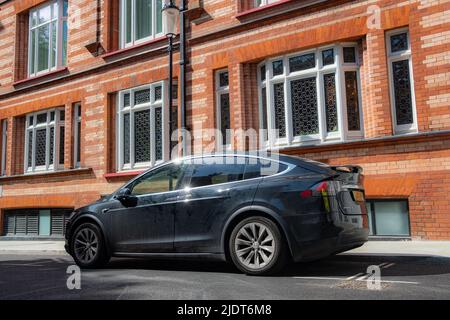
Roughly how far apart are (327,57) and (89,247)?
266 inches

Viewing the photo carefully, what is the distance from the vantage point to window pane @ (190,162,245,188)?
5.88 metres

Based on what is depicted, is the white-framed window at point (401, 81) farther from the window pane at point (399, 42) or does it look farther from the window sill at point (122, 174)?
the window sill at point (122, 174)

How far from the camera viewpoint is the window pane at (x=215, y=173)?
232 inches

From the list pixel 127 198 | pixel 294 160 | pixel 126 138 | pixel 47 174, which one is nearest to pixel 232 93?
pixel 126 138

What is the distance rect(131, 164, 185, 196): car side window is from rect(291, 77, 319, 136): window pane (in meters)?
4.96

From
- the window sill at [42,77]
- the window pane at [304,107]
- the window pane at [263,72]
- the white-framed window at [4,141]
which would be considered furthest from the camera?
the white-framed window at [4,141]

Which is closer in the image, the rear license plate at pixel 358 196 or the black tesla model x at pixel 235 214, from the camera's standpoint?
the black tesla model x at pixel 235 214

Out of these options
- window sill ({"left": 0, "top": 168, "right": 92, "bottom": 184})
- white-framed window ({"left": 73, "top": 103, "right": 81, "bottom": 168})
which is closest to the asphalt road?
window sill ({"left": 0, "top": 168, "right": 92, "bottom": 184})

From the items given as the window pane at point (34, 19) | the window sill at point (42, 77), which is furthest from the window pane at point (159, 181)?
the window pane at point (34, 19)

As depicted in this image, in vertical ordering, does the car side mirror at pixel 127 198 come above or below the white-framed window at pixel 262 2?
below

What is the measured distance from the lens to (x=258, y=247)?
5457 millimetres

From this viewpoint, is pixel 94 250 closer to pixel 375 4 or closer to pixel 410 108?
pixel 410 108

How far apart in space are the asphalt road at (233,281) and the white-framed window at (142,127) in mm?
6176

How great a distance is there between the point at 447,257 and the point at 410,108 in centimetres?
388
